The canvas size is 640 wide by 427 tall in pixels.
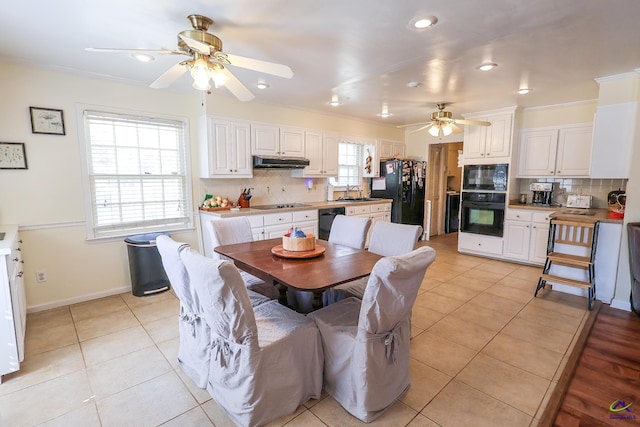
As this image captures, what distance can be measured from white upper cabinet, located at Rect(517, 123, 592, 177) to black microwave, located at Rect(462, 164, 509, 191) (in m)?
0.36

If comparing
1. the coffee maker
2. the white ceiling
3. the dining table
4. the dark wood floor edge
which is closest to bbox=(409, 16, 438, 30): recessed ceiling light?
the white ceiling

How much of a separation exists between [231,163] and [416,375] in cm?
320

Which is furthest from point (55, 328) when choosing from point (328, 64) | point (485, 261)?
point (485, 261)

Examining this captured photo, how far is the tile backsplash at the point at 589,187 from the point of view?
4219mm

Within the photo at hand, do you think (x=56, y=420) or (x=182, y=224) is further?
(x=182, y=224)

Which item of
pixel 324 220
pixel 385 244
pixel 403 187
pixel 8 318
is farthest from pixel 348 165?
pixel 8 318

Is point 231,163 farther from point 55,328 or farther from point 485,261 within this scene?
point 485,261

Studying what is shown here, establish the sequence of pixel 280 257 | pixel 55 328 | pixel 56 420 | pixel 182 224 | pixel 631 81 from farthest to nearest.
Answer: pixel 182 224
pixel 631 81
pixel 55 328
pixel 280 257
pixel 56 420

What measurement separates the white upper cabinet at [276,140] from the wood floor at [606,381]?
3.93 meters

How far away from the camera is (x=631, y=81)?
122 inches

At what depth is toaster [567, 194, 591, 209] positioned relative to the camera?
13.8 feet

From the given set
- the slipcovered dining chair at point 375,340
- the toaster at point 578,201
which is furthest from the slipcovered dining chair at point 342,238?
the toaster at point 578,201

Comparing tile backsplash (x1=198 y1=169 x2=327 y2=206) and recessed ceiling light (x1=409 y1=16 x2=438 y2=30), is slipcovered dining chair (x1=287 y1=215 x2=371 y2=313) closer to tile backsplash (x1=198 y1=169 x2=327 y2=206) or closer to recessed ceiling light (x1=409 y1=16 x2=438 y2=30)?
recessed ceiling light (x1=409 y1=16 x2=438 y2=30)

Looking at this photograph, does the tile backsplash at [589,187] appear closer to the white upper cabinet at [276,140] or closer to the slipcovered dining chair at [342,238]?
the slipcovered dining chair at [342,238]
